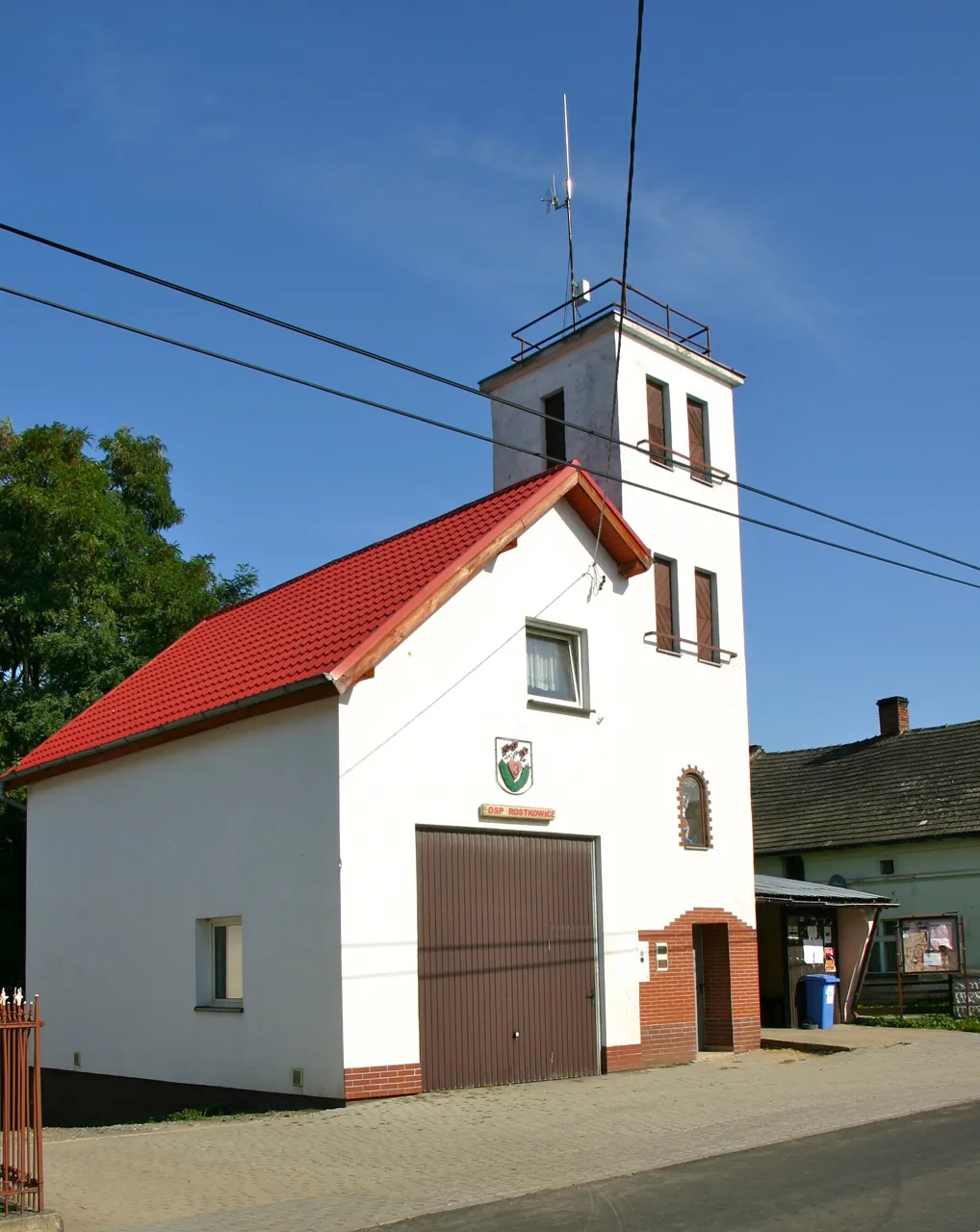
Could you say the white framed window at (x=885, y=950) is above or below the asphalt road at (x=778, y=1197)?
below

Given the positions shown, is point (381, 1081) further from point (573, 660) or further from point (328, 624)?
point (573, 660)

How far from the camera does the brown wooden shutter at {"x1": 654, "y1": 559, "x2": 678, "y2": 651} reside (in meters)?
20.2

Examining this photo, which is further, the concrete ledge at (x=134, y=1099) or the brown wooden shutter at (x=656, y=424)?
the brown wooden shutter at (x=656, y=424)

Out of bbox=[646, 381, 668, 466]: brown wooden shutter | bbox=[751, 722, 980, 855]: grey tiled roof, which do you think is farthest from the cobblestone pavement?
bbox=[751, 722, 980, 855]: grey tiled roof

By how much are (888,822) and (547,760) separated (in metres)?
19.1

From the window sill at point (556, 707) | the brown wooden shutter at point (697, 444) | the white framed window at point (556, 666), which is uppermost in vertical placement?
the brown wooden shutter at point (697, 444)

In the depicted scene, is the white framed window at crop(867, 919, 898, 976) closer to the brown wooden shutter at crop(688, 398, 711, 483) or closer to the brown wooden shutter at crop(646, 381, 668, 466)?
the brown wooden shutter at crop(688, 398, 711, 483)

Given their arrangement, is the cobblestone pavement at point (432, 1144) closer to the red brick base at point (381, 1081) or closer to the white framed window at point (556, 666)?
the red brick base at point (381, 1081)

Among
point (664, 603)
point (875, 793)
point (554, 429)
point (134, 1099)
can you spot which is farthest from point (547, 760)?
point (875, 793)

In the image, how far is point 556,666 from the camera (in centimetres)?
1761

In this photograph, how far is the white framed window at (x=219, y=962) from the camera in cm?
1586

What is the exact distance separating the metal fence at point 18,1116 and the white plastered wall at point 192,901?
540 centimetres

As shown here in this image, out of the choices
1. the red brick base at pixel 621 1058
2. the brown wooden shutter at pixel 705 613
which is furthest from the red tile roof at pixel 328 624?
the red brick base at pixel 621 1058

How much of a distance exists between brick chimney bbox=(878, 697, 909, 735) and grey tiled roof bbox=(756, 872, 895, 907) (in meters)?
12.6
